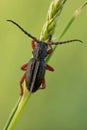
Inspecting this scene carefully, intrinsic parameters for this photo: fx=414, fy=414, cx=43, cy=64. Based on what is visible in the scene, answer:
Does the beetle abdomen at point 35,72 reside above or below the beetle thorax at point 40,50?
below

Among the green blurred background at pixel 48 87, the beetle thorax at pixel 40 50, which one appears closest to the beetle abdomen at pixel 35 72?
the beetle thorax at pixel 40 50

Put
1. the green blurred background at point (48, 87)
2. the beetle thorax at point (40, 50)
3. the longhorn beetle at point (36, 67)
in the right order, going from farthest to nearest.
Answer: the green blurred background at point (48, 87)
the beetle thorax at point (40, 50)
the longhorn beetle at point (36, 67)

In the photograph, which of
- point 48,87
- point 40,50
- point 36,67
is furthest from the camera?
point 48,87

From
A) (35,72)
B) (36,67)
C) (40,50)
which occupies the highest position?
(40,50)

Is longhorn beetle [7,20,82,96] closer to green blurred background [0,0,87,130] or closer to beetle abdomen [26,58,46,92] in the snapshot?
beetle abdomen [26,58,46,92]

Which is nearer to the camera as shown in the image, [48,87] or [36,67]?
[36,67]

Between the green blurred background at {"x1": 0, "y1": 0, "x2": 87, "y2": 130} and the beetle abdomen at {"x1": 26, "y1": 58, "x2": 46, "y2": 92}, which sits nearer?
the beetle abdomen at {"x1": 26, "y1": 58, "x2": 46, "y2": 92}

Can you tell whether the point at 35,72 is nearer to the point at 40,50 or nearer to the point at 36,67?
the point at 36,67

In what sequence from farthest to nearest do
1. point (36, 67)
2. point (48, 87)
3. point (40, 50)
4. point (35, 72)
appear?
point (48, 87) → point (40, 50) → point (36, 67) → point (35, 72)

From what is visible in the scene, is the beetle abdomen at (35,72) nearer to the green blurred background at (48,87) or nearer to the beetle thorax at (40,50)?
the beetle thorax at (40,50)

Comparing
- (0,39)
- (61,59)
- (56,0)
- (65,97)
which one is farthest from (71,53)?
(56,0)

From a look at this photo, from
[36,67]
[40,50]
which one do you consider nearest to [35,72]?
[36,67]

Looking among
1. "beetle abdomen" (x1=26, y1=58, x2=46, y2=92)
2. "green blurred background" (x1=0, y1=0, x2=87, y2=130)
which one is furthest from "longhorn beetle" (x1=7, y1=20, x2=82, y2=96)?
"green blurred background" (x1=0, y1=0, x2=87, y2=130)
